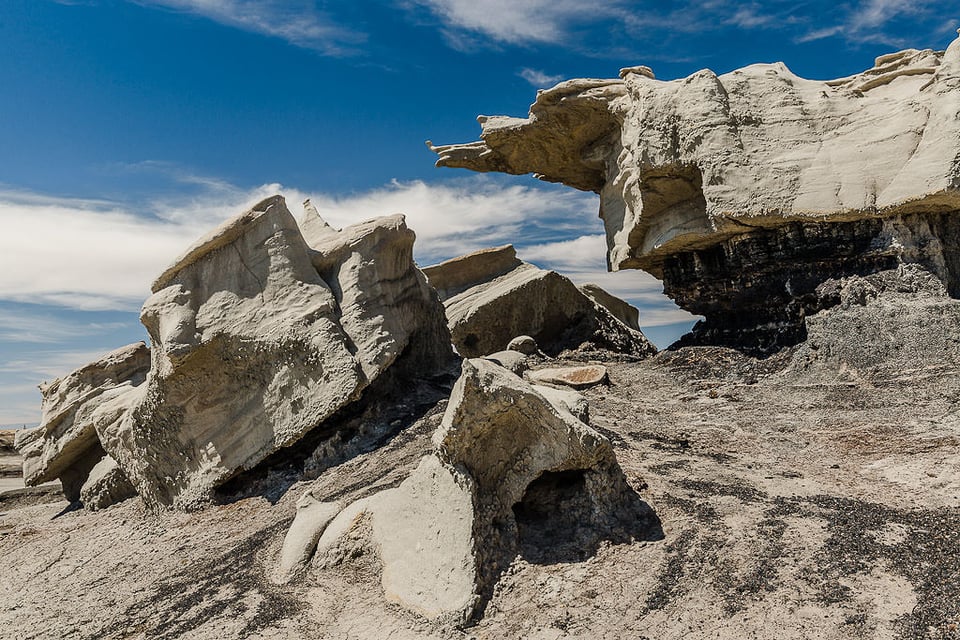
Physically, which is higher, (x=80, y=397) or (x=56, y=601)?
(x=80, y=397)

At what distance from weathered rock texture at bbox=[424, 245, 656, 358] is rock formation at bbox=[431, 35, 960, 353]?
2563 millimetres

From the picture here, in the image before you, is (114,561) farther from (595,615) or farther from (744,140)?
(744,140)

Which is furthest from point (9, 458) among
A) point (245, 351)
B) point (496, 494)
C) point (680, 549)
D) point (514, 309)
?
point (680, 549)

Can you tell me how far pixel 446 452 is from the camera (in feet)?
15.3

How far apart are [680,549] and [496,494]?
1198 mm

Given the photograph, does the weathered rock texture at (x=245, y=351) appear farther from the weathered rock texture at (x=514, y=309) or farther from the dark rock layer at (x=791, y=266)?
the dark rock layer at (x=791, y=266)

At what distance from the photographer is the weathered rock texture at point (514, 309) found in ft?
41.1

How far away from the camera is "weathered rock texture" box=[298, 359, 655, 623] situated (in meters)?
4.39

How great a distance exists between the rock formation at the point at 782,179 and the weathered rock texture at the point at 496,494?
16.4ft

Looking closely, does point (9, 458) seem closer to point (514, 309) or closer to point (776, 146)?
point (514, 309)

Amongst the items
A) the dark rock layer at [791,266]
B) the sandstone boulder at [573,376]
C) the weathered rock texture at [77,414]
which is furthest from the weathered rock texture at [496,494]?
the weathered rock texture at [77,414]

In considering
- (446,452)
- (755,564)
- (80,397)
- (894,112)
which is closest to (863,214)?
(894,112)

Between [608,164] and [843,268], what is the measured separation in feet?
13.8

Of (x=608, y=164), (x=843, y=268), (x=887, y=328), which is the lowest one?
(x=887, y=328)
